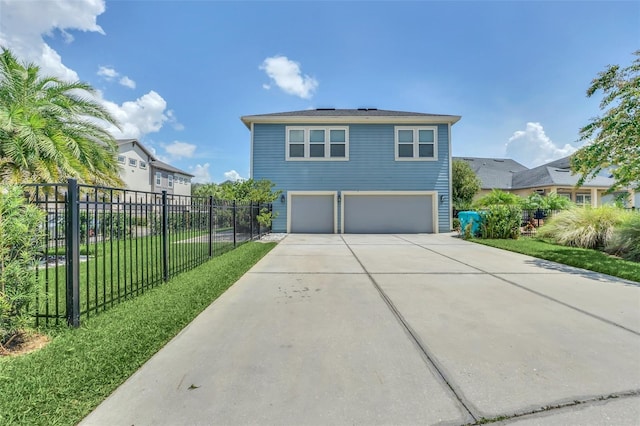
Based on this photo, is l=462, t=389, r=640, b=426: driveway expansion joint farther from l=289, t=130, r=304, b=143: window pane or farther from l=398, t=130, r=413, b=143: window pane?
l=289, t=130, r=304, b=143: window pane

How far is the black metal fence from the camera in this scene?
115 inches

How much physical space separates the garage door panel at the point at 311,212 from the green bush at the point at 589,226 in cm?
910

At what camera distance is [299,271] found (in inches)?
230

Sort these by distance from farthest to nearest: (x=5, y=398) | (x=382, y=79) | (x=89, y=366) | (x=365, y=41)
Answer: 1. (x=382, y=79)
2. (x=365, y=41)
3. (x=89, y=366)
4. (x=5, y=398)

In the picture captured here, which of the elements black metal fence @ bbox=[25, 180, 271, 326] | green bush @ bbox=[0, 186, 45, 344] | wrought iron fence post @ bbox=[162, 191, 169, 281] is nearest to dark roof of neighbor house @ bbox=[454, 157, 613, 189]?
black metal fence @ bbox=[25, 180, 271, 326]

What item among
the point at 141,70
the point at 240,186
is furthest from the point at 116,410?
the point at 141,70

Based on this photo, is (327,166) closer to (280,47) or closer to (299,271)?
(280,47)

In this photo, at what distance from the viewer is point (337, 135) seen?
14.2 m

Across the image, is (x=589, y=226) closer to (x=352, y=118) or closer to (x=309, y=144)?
(x=352, y=118)

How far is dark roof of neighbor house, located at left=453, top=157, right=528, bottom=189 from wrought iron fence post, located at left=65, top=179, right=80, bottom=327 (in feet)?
80.4

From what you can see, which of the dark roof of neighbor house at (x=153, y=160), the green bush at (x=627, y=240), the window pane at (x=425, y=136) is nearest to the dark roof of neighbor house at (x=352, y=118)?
the window pane at (x=425, y=136)

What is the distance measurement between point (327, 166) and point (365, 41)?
566 centimetres

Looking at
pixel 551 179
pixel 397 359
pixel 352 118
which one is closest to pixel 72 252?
pixel 397 359

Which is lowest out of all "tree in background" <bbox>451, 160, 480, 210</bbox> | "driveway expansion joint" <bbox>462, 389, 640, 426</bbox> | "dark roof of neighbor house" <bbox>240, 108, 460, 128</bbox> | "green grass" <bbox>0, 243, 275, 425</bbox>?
"driveway expansion joint" <bbox>462, 389, 640, 426</bbox>
